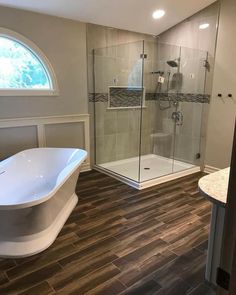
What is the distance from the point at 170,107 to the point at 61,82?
2190 mm

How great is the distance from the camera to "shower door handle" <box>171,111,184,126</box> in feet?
15.5

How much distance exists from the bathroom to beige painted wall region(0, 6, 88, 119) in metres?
0.02

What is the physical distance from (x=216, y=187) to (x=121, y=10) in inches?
124

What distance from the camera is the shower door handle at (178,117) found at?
15.5ft

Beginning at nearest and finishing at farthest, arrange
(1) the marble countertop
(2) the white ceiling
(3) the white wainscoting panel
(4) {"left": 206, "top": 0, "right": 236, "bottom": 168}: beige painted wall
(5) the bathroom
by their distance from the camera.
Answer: (1) the marble countertop → (5) the bathroom → (2) the white ceiling → (3) the white wainscoting panel → (4) {"left": 206, "top": 0, "right": 236, "bottom": 168}: beige painted wall

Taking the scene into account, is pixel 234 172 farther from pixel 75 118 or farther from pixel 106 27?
pixel 106 27

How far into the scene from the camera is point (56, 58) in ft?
12.2

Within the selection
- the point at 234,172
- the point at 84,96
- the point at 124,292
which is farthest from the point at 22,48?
the point at 234,172

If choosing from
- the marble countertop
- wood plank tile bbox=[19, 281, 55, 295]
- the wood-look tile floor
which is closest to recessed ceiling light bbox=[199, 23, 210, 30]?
the wood-look tile floor

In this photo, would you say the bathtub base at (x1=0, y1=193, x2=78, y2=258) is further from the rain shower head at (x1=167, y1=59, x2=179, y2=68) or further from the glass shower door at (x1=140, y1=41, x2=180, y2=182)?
the rain shower head at (x1=167, y1=59, x2=179, y2=68)

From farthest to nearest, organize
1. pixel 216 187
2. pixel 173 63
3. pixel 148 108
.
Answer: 1. pixel 148 108
2. pixel 173 63
3. pixel 216 187

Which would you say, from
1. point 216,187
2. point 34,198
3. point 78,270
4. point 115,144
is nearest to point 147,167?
point 115,144

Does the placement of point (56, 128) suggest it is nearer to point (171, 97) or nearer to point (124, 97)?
point (124, 97)

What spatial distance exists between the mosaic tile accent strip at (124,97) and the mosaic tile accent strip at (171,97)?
0.08 metres
